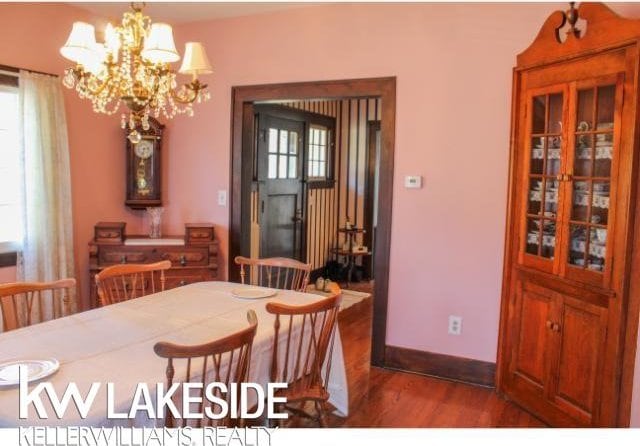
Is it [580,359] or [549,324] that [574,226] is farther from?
[580,359]

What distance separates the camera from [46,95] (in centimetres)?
374

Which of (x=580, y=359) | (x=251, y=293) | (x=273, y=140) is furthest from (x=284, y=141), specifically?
(x=580, y=359)

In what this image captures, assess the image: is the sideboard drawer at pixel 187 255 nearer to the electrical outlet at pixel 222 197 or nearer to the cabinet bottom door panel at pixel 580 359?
the electrical outlet at pixel 222 197

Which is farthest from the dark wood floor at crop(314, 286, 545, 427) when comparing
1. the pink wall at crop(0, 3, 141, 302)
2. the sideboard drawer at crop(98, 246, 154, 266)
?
the pink wall at crop(0, 3, 141, 302)

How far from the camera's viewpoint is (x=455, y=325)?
3617mm

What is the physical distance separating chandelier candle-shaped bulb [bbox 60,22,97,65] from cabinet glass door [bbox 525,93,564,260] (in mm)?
2271

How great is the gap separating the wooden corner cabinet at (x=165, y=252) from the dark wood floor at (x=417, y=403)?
4.45 feet

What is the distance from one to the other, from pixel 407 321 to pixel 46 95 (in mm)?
2955

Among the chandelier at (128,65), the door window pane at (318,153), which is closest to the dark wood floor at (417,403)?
the chandelier at (128,65)

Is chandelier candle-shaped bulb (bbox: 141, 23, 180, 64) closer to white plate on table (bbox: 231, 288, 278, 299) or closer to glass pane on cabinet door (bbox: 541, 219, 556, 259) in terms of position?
white plate on table (bbox: 231, 288, 278, 299)

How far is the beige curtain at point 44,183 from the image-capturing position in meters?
3.67

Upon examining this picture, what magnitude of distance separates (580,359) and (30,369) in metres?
2.48

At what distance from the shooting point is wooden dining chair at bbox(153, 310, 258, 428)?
5.21 ft

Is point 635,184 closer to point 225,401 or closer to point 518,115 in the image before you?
point 518,115
